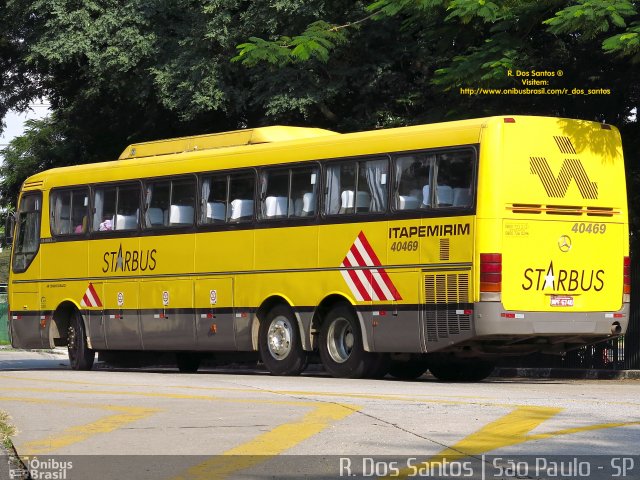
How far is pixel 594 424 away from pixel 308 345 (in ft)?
31.5

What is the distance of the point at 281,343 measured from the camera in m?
22.2

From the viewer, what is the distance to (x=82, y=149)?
116 ft

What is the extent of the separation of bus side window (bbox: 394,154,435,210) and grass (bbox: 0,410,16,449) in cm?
797

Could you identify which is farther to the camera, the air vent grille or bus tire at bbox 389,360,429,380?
bus tire at bbox 389,360,429,380

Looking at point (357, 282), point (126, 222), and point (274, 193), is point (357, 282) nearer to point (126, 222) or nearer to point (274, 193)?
point (274, 193)

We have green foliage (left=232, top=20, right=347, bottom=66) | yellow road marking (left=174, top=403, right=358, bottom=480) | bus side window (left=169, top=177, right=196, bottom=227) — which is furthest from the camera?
Result: bus side window (left=169, top=177, right=196, bottom=227)

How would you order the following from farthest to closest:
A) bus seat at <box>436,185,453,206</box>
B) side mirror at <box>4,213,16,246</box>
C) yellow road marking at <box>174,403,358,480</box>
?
side mirror at <box>4,213,16,246</box>, bus seat at <box>436,185,453,206</box>, yellow road marking at <box>174,403,358,480</box>

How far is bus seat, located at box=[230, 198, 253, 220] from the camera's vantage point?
22.8m

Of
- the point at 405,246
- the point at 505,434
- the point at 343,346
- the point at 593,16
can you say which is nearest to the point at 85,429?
the point at 505,434

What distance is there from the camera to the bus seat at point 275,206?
72.8 ft

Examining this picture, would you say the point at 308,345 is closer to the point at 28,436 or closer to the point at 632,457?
the point at 28,436

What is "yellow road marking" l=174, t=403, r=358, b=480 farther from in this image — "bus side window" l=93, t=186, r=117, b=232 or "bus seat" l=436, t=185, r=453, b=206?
"bus side window" l=93, t=186, r=117, b=232

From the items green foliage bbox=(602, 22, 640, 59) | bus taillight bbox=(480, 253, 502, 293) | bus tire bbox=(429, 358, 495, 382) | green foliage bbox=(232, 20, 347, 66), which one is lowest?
bus tire bbox=(429, 358, 495, 382)

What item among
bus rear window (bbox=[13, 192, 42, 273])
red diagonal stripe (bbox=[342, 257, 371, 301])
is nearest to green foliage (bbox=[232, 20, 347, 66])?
red diagonal stripe (bbox=[342, 257, 371, 301])
